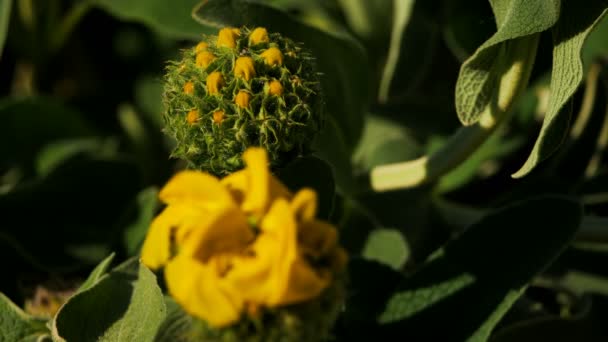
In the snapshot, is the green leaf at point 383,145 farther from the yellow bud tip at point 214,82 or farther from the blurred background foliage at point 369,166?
the yellow bud tip at point 214,82

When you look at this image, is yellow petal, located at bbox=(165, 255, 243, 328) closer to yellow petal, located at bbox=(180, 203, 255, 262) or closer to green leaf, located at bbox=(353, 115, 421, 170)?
yellow petal, located at bbox=(180, 203, 255, 262)

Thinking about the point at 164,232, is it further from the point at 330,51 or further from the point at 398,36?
the point at 398,36

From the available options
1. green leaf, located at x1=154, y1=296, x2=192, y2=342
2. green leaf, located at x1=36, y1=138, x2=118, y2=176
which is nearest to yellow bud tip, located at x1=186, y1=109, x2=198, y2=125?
green leaf, located at x1=154, y1=296, x2=192, y2=342

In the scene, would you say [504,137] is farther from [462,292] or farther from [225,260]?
[225,260]

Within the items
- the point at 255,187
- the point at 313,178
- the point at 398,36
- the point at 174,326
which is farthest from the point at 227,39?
the point at 398,36

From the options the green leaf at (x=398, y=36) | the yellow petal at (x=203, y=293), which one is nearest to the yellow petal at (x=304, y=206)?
the yellow petal at (x=203, y=293)

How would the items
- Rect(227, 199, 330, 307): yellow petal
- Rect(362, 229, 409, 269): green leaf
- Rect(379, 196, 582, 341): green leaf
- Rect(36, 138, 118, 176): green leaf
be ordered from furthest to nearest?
Rect(36, 138, 118, 176): green leaf < Rect(362, 229, 409, 269): green leaf < Rect(379, 196, 582, 341): green leaf < Rect(227, 199, 330, 307): yellow petal
